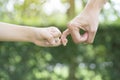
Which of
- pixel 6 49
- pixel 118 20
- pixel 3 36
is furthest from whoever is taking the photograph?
pixel 118 20

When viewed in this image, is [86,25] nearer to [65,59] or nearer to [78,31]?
[78,31]

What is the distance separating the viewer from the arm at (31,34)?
9.43 ft

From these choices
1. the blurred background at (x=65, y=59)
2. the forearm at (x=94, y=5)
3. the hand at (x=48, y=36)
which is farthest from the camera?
the blurred background at (x=65, y=59)

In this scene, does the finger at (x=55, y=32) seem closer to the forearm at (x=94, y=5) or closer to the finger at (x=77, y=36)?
the finger at (x=77, y=36)

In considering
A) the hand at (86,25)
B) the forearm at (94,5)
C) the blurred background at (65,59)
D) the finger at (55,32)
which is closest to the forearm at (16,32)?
the finger at (55,32)

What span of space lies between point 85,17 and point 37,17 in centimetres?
497

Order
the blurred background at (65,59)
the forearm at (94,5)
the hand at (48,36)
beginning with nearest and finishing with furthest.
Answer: the forearm at (94,5), the hand at (48,36), the blurred background at (65,59)

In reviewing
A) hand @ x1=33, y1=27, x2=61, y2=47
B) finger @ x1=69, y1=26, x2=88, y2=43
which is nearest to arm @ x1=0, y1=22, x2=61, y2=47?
hand @ x1=33, y1=27, x2=61, y2=47

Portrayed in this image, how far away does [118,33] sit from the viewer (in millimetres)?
6363

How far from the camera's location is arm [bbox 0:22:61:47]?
2.88 metres

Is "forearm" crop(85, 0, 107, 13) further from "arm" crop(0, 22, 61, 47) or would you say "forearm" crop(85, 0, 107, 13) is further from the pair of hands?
"arm" crop(0, 22, 61, 47)

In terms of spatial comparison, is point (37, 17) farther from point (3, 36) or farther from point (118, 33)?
point (3, 36)

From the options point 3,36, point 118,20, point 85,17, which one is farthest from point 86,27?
point 118,20

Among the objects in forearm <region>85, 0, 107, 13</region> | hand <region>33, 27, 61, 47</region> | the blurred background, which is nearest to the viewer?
forearm <region>85, 0, 107, 13</region>
